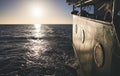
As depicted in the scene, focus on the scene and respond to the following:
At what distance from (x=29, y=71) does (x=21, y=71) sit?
92cm

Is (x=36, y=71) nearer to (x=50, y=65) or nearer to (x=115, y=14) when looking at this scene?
(x=50, y=65)

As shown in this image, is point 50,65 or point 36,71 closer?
point 36,71

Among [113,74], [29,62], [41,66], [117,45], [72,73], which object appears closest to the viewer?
[117,45]

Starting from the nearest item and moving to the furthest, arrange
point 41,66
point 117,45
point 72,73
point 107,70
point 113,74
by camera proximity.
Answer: point 117,45 < point 113,74 < point 107,70 < point 72,73 < point 41,66

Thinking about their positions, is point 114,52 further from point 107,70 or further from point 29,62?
point 29,62

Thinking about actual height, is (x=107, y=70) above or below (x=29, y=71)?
above

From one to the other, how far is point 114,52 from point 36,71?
564 inches

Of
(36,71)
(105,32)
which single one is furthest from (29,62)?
(105,32)

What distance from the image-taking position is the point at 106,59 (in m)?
6.08

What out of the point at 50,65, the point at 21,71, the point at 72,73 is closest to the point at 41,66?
the point at 50,65

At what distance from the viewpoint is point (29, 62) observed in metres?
22.7

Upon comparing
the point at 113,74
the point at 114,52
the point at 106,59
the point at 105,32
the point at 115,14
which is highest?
the point at 115,14

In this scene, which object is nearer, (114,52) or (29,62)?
(114,52)

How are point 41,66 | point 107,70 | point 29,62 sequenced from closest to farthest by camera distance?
1. point 107,70
2. point 41,66
3. point 29,62
